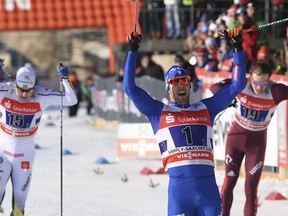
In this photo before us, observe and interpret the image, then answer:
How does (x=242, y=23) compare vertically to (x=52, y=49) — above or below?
above

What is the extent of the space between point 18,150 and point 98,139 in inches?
440

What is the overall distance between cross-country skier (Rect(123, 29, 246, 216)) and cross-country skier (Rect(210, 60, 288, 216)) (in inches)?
94.9

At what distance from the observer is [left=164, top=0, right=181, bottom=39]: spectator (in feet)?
72.9

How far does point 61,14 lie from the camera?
3111cm

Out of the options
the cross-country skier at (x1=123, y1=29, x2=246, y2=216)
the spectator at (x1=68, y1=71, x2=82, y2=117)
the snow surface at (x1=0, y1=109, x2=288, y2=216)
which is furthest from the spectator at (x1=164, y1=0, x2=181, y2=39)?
the cross-country skier at (x1=123, y1=29, x2=246, y2=216)

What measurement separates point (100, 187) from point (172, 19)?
8533 mm

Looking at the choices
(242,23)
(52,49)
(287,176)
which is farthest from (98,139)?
(52,49)

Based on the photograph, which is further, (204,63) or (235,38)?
(204,63)

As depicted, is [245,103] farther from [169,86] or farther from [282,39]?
[282,39]

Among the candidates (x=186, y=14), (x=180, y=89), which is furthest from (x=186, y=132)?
(x=186, y=14)

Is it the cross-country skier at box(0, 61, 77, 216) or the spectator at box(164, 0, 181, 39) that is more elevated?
the cross-country skier at box(0, 61, 77, 216)

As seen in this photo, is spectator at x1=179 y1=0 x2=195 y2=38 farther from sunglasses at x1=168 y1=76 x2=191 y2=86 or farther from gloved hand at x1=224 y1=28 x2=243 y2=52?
sunglasses at x1=168 y1=76 x2=191 y2=86

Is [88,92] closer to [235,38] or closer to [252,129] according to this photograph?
[252,129]

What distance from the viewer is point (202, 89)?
16.7 metres
